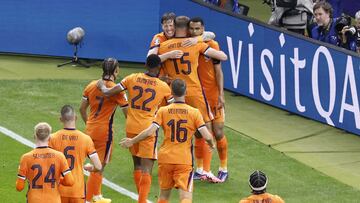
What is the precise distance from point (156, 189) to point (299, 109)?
466cm

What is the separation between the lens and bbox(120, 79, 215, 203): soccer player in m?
12.8

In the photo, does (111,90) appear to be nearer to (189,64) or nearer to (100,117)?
(100,117)

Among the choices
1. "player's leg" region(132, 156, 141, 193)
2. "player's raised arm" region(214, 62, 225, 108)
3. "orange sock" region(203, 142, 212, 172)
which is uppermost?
"player's raised arm" region(214, 62, 225, 108)

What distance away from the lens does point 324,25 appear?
18.5 metres

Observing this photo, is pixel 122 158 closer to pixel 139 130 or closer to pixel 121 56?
pixel 139 130

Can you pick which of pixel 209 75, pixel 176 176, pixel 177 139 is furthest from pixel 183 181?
pixel 209 75

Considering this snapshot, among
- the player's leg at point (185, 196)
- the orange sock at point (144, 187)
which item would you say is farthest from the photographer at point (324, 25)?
the player's leg at point (185, 196)

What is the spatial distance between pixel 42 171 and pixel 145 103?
2.42m

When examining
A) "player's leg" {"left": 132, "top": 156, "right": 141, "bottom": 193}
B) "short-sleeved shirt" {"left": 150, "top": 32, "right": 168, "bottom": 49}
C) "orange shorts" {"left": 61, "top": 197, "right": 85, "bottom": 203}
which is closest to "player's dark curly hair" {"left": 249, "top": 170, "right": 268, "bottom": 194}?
"orange shorts" {"left": 61, "top": 197, "right": 85, "bottom": 203}

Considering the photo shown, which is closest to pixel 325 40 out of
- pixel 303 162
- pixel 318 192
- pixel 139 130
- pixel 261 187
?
pixel 303 162

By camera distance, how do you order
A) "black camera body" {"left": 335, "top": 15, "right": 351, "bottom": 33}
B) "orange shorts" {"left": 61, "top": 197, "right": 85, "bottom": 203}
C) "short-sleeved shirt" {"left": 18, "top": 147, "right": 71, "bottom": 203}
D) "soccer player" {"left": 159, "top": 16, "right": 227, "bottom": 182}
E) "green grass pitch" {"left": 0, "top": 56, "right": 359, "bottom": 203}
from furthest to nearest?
"black camera body" {"left": 335, "top": 15, "right": 351, "bottom": 33}, "soccer player" {"left": 159, "top": 16, "right": 227, "bottom": 182}, "green grass pitch" {"left": 0, "top": 56, "right": 359, "bottom": 203}, "orange shorts" {"left": 61, "top": 197, "right": 85, "bottom": 203}, "short-sleeved shirt" {"left": 18, "top": 147, "right": 71, "bottom": 203}

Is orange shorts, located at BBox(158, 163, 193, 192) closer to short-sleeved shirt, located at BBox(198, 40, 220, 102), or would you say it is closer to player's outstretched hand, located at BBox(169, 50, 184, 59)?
player's outstretched hand, located at BBox(169, 50, 184, 59)

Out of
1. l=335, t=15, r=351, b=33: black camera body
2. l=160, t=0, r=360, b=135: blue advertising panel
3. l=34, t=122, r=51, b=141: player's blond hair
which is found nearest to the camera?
l=34, t=122, r=51, b=141: player's blond hair

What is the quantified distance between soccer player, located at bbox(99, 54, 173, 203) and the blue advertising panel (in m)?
4.71
